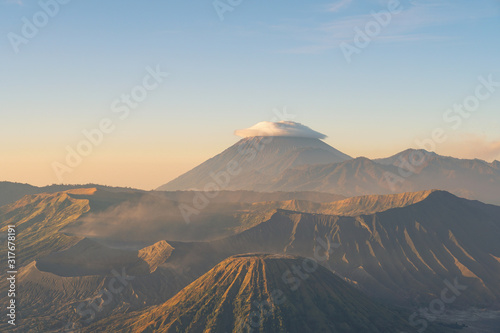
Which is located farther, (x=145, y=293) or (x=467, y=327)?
(x=145, y=293)

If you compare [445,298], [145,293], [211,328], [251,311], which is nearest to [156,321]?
[211,328]

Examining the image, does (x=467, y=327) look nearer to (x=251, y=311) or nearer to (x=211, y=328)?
(x=251, y=311)

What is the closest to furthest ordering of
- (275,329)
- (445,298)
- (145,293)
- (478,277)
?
(275,329) → (145,293) → (445,298) → (478,277)
